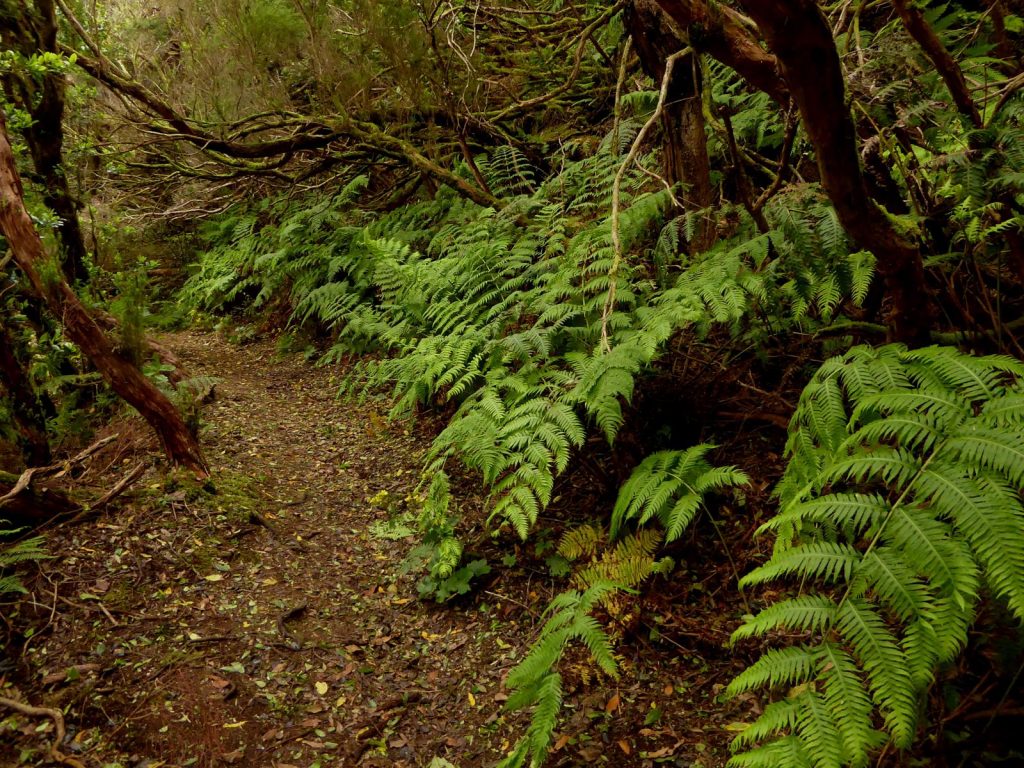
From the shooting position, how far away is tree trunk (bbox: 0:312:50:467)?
3.54 meters

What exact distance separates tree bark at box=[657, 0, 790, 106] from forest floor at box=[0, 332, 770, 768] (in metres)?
1.98

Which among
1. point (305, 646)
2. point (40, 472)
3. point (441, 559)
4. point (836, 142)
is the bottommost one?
point (305, 646)

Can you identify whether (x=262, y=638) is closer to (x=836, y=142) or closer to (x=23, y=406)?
(x=23, y=406)

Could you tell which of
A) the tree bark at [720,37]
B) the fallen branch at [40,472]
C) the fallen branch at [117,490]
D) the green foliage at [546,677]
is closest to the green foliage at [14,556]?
the fallen branch at [40,472]

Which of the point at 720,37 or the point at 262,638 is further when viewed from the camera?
the point at 262,638

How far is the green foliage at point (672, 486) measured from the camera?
263 cm

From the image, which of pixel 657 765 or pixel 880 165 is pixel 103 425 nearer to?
pixel 657 765

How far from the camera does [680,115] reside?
3.76 metres

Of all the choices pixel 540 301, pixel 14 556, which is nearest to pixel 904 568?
pixel 540 301

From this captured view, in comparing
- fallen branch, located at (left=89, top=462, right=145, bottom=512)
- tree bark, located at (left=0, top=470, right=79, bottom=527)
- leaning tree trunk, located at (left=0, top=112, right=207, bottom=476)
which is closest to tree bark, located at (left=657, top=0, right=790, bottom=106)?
leaning tree trunk, located at (left=0, top=112, right=207, bottom=476)

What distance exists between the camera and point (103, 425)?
4680mm

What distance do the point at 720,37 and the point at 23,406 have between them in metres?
4.11

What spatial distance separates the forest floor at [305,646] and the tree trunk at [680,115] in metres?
2.04

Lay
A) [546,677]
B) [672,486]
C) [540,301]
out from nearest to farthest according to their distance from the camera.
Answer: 1. [546,677]
2. [672,486]
3. [540,301]
